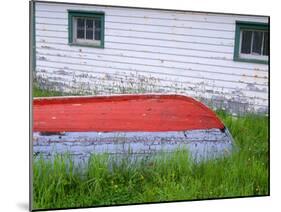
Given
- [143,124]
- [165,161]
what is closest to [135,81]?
[143,124]

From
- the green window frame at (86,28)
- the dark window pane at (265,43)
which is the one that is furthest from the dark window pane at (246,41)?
the green window frame at (86,28)

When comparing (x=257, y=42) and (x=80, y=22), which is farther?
(x=257, y=42)

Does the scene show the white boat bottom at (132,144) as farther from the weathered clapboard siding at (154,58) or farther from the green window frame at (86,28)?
the green window frame at (86,28)

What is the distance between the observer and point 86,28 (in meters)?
3.68

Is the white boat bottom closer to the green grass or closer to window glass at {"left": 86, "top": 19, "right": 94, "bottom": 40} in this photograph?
the green grass

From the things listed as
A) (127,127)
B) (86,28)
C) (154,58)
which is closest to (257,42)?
(154,58)

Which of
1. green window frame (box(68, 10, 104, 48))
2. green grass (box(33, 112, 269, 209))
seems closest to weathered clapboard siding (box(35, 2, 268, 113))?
green window frame (box(68, 10, 104, 48))

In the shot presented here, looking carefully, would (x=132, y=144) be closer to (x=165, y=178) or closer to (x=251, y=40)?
(x=165, y=178)

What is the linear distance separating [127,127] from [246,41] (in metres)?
1.16

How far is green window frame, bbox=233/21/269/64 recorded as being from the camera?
395 centimetres

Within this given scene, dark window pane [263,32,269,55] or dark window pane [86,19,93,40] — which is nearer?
dark window pane [86,19,93,40]

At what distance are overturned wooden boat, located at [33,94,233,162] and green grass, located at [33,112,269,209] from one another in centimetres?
8

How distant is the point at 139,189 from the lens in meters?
3.76

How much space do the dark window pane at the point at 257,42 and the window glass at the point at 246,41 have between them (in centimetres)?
5
